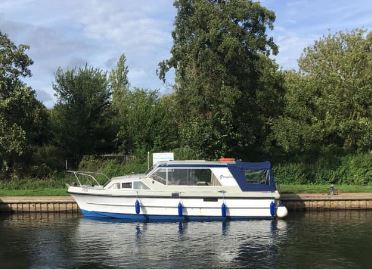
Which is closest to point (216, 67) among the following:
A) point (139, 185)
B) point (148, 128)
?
point (139, 185)

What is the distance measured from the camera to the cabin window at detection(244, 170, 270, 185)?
28.2m

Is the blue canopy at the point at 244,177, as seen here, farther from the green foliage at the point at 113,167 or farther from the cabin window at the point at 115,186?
the green foliage at the point at 113,167

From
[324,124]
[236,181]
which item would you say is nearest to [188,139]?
[236,181]

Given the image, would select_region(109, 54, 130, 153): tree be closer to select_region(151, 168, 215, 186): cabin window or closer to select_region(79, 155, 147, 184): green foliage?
select_region(79, 155, 147, 184): green foliage

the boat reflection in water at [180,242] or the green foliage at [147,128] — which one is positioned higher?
the green foliage at [147,128]

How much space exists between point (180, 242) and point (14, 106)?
18.4 meters

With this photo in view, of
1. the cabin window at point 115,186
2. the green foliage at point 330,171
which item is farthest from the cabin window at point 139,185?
the green foliage at point 330,171

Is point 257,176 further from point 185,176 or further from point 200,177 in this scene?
point 185,176

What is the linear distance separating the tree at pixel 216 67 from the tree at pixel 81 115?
33.9ft

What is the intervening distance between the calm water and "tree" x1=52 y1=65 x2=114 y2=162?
610 inches

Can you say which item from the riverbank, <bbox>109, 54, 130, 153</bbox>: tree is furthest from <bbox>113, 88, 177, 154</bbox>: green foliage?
the riverbank

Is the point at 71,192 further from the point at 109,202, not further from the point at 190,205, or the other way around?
the point at 190,205

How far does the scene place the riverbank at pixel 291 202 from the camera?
98.9 feet

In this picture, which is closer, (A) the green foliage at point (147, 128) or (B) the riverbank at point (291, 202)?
(B) the riverbank at point (291, 202)
